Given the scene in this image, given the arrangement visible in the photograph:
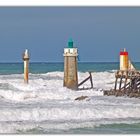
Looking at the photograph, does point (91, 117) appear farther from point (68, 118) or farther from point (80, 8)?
point (80, 8)

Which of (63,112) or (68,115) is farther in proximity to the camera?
(63,112)

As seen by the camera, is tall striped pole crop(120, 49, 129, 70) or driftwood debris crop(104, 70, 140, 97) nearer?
tall striped pole crop(120, 49, 129, 70)

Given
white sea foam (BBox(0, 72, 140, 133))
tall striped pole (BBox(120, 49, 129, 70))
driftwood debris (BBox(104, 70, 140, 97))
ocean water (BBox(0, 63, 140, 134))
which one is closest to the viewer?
ocean water (BBox(0, 63, 140, 134))

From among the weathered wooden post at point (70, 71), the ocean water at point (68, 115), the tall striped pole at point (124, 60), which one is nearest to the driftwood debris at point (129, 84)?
the tall striped pole at point (124, 60)

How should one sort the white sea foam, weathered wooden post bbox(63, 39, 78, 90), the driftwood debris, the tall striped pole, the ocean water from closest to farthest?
the ocean water
the white sea foam
the tall striped pole
the driftwood debris
weathered wooden post bbox(63, 39, 78, 90)

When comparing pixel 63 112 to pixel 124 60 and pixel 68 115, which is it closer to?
pixel 68 115

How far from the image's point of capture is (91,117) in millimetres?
10430

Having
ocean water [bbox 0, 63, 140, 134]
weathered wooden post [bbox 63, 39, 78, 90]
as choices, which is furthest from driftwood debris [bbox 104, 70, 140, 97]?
weathered wooden post [bbox 63, 39, 78, 90]

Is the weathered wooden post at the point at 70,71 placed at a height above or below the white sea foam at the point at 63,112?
above

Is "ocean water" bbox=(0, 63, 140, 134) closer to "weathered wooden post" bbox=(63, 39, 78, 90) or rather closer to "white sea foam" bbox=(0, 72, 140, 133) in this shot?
"white sea foam" bbox=(0, 72, 140, 133)

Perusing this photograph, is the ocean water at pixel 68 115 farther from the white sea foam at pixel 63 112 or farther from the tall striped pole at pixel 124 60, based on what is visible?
the tall striped pole at pixel 124 60

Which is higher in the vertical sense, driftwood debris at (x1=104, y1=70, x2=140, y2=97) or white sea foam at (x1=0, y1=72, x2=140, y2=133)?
driftwood debris at (x1=104, y1=70, x2=140, y2=97)

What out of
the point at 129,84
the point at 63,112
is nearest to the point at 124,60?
the point at 129,84
